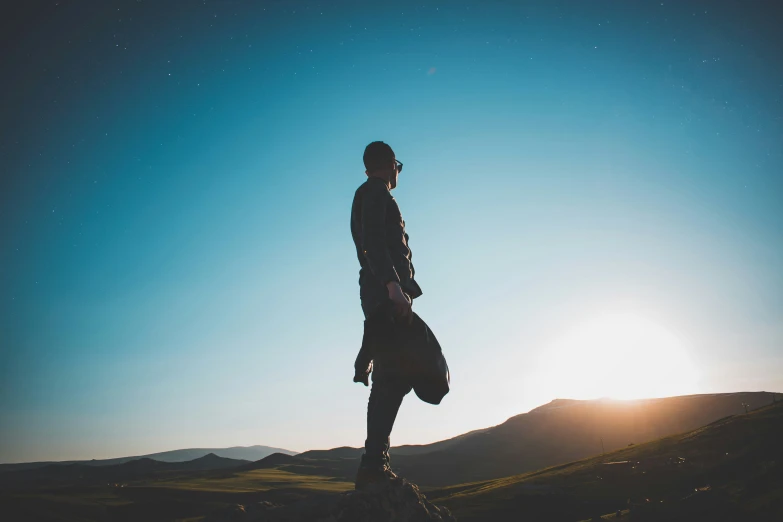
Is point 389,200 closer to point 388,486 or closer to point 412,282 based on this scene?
point 412,282

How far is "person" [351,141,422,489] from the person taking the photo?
4051 mm

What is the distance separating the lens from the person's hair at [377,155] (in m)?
4.92

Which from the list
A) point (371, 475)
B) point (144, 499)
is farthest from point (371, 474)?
point (144, 499)

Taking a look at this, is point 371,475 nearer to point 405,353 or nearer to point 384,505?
point 384,505

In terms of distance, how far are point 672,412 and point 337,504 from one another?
8136 inches

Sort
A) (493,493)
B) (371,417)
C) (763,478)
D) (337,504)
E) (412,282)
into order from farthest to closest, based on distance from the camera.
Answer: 1. (493,493)
2. (763,478)
3. (412,282)
4. (371,417)
5. (337,504)

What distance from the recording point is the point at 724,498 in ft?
123

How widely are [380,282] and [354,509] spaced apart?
78.5 inches

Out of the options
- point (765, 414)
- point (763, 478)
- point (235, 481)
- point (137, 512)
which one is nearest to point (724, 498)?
point (763, 478)

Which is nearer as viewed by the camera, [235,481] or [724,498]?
[724,498]

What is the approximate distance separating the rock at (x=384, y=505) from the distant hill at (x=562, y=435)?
142 metres

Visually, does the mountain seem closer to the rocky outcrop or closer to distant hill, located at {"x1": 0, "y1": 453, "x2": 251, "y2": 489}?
the rocky outcrop

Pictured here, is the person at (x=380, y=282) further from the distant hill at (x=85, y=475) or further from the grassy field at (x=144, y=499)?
the distant hill at (x=85, y=475)

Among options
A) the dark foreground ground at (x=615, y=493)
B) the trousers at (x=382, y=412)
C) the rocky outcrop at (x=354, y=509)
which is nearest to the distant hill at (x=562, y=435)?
the dark foreground ground at (x=615, y=493)
